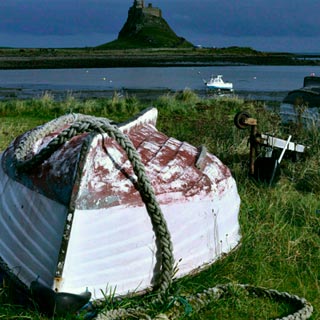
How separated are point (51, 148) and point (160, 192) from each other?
72cm

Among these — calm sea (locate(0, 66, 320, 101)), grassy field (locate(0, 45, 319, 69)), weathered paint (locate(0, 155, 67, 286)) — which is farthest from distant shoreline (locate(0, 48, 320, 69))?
weathered paint (locate(0, 155, 67, 286))

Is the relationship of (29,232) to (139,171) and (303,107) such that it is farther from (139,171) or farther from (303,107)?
(303,107)

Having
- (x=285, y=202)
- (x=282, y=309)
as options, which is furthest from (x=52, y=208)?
(x=285, y=202)

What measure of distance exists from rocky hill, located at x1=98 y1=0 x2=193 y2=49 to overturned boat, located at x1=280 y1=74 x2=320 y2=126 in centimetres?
11935

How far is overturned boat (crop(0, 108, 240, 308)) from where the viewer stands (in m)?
3.72

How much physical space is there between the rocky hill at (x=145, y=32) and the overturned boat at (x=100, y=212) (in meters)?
128

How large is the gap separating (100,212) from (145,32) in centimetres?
13265

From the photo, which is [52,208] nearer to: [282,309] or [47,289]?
[47,289]

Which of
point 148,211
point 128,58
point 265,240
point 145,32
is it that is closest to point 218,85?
point 265,240

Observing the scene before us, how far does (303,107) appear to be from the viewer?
12.0 m

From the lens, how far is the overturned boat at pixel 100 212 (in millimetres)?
3723

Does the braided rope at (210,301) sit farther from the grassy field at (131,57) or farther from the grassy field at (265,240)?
the grassy field at (131,57)

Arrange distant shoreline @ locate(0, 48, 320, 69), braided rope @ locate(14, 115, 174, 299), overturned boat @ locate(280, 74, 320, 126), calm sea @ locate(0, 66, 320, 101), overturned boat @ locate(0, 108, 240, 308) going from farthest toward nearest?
distant shoreline @ locate(0, 48, 320, 69) → calm sea @ locate(0, 66, 320, 101) → overturned boat @ locate(280, 74, 320, 126) → braided rope @ locate(14, 115, 174, 299) → overturned boat @ locate(0, 108, 240, 308)

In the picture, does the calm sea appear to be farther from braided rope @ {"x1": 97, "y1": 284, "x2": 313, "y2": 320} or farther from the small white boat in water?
braided rope @ {"x1": 97, "y1": 284, "x2": 313, "y2": 320}
